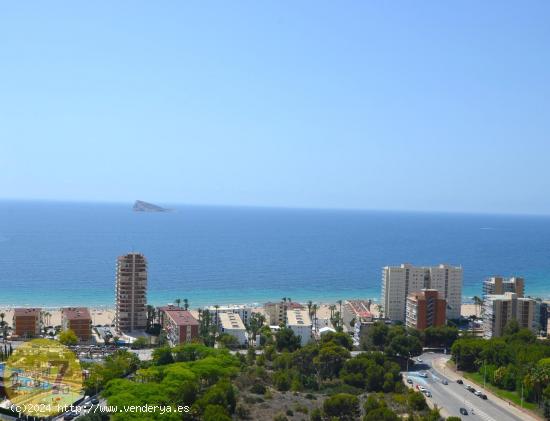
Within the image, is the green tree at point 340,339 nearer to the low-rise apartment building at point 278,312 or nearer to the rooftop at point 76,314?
the low-rise apartment building at point 278,312

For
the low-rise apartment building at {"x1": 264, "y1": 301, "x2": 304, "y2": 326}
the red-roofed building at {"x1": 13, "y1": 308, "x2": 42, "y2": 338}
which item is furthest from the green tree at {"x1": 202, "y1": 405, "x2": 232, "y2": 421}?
the low-rise apartment building at {"x1": 264, "y1": 301, "x2": 304, "y2": 326}

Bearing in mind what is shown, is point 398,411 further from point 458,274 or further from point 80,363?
point 458,274

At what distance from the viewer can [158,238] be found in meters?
114

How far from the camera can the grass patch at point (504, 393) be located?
2776 cm

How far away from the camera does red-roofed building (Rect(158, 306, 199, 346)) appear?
38.0 m

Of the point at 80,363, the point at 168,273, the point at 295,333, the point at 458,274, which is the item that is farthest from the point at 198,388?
the point at 168,273

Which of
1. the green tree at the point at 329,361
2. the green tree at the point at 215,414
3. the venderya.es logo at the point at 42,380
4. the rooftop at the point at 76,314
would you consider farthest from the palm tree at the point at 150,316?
the green tree at the point at 215,414

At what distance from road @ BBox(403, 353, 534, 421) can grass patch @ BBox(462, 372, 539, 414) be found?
614 mm

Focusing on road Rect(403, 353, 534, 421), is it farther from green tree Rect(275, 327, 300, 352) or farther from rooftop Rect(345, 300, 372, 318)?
rooftop Rect(345, 300, 372, 318)

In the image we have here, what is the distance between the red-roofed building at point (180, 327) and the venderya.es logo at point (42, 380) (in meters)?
10.3

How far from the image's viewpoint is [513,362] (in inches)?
1265

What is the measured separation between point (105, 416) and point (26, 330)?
859 inches

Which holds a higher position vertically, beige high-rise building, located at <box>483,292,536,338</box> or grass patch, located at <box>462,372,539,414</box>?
beige high-rise building, located at <box>483,292,536,338</box>

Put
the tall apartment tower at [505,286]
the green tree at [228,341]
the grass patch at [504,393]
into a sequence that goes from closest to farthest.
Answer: the grass patch at [504,393] → the green tree at [228,341] → the tall apartment tower at [505,286]
